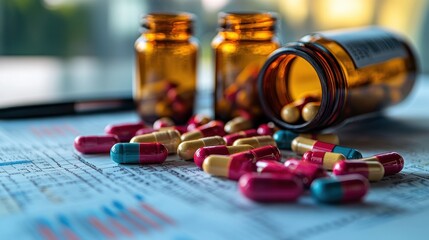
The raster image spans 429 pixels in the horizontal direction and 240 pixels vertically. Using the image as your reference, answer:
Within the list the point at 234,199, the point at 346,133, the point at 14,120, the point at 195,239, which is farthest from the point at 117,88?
the point at 195,239

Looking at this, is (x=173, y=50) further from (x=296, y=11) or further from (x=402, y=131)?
(x=296, y=11)

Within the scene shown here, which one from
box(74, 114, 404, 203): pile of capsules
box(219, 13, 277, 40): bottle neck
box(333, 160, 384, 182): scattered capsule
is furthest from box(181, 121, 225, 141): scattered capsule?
box(333, 160, 384, 182): scattered capsule

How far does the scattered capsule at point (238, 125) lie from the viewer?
1.32m

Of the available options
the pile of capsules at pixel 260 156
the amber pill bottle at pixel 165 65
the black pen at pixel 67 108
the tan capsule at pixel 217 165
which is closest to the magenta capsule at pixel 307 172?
the pile of capsules at pixel 260 156

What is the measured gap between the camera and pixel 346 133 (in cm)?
140

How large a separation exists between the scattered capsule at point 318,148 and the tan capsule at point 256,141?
0.05m

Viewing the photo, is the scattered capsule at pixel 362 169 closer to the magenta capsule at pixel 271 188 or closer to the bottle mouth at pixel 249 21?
the magenta capsule at pixel 271 188

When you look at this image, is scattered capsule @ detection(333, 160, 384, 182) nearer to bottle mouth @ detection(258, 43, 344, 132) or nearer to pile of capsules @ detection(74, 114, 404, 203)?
pile of capsules @ detection(74, 114, 404, 203)

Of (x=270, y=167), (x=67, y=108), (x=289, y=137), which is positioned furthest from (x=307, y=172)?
(x=67, y=108)

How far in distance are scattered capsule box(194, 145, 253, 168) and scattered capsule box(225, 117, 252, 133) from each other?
22 centimetres

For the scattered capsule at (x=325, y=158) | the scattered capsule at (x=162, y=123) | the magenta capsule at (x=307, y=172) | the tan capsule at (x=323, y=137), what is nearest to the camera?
the magenta capsule at (x=307, y=172)

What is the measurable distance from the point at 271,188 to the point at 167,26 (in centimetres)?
67

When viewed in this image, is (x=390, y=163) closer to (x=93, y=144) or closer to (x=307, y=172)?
(x=307, y=172)

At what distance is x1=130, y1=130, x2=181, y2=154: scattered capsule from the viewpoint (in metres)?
1.16
